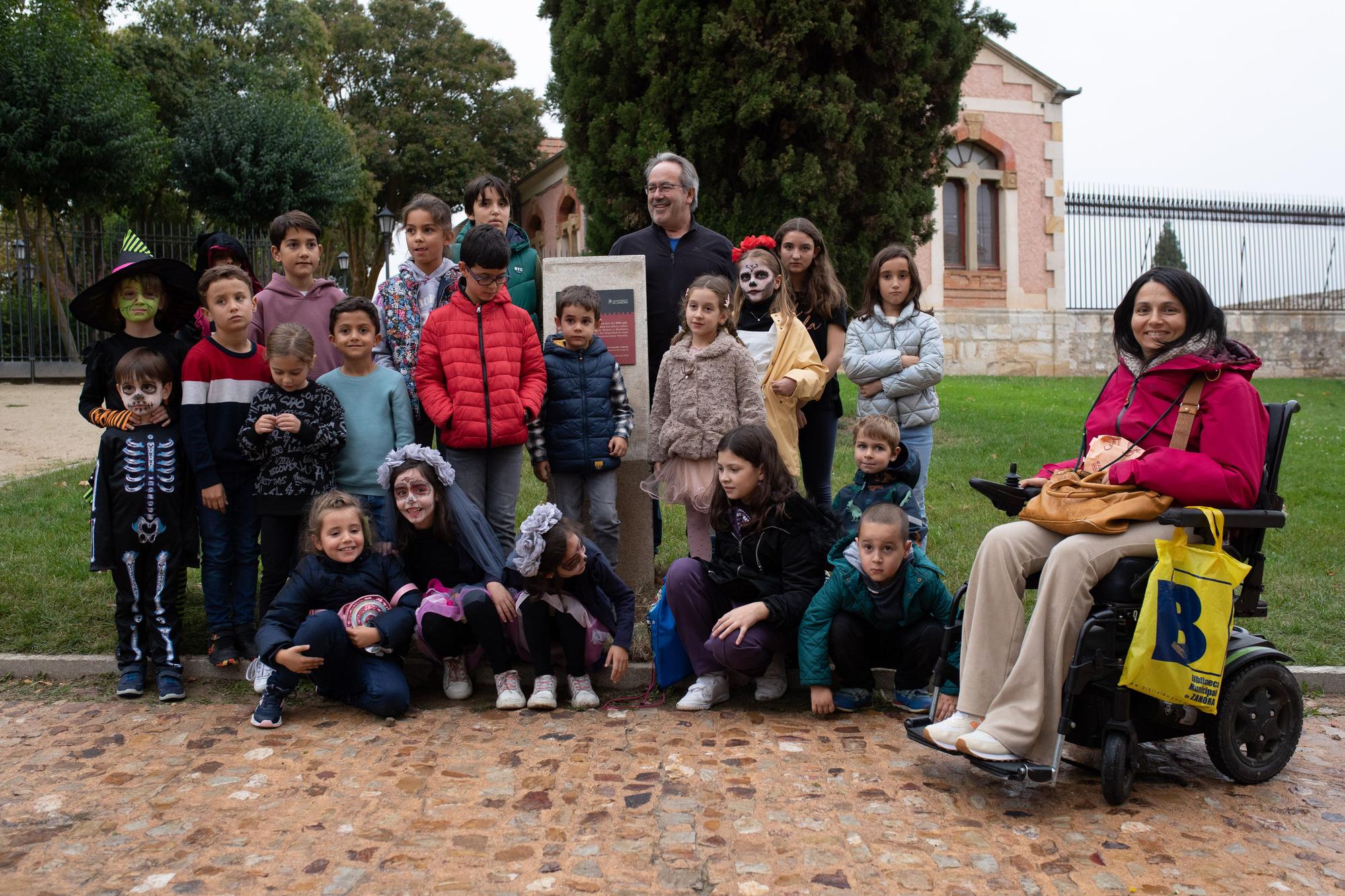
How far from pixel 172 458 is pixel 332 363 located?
0.96 metres

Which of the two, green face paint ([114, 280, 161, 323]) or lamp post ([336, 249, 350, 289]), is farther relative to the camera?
lamp post ([336, 249, 350, 289])

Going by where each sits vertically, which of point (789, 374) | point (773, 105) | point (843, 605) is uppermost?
point (773, 105)

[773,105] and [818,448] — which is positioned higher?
[773,105]

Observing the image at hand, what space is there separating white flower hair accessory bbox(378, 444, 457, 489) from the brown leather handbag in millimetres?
2601

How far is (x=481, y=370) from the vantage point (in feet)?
18.3

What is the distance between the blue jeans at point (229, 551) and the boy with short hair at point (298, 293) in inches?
30.8

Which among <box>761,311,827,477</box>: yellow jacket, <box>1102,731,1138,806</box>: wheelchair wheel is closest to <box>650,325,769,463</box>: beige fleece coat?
<box>761,311,827,477</box>: yellow jacket

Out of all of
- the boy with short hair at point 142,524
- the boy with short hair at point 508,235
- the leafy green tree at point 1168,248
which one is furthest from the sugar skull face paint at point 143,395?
the leafy green tree at point 1168,248

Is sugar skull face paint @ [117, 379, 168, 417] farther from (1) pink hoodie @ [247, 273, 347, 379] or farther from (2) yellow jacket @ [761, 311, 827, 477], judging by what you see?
(2) yellow jacket @ [761, 311, 827, 477]

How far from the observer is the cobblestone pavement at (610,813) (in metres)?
3.32

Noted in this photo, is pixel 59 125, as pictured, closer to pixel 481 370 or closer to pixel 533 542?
pixel 481 370

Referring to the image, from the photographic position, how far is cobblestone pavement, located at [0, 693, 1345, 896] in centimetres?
332

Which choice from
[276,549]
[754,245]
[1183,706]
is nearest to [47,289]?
[276,549]

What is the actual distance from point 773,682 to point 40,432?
38.7ft
